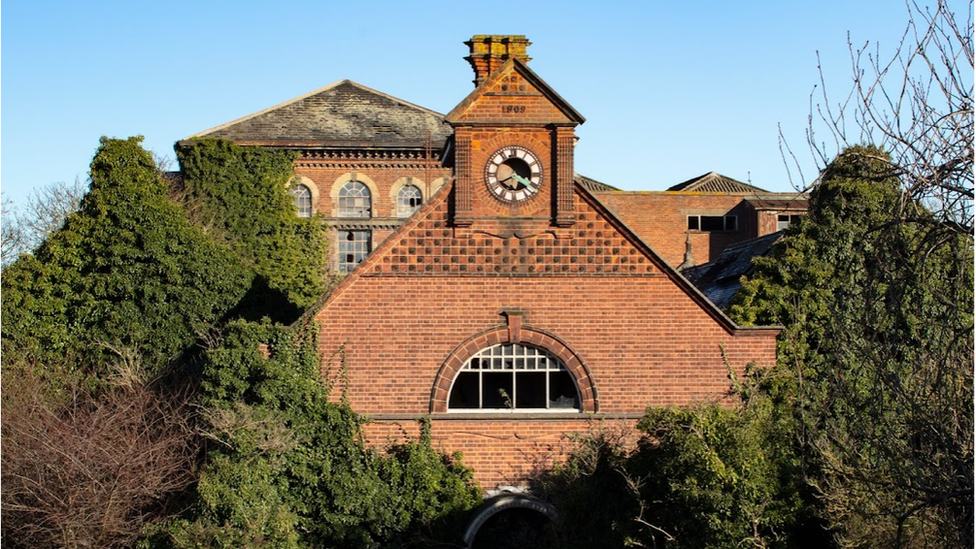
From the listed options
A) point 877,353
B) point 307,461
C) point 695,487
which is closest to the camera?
point 877,353

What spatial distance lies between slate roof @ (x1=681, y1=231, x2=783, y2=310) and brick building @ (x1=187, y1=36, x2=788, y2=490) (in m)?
7.51

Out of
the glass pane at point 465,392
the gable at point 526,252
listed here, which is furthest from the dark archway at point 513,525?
the gable at point 526,252

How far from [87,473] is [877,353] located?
1403cm

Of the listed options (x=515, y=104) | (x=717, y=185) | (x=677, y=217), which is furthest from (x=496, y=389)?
(x=717, y=185)

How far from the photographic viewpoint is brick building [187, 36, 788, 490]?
22.0 metres

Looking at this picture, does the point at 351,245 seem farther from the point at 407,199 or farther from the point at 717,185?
the point at 717,185

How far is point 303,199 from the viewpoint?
4475 centimetres

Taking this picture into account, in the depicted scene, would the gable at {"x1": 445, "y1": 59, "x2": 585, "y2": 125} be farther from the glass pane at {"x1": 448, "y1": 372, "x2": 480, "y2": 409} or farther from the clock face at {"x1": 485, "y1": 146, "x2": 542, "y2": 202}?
the glass pane at {"x1": 448, "y1": 372, "x2": 480, "y2": 409}

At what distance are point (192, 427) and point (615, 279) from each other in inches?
340

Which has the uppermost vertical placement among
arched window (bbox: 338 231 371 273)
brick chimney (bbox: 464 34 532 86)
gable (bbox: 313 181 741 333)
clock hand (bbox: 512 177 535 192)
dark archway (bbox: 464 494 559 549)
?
brick chimney (bbox: 464 34 532 86)

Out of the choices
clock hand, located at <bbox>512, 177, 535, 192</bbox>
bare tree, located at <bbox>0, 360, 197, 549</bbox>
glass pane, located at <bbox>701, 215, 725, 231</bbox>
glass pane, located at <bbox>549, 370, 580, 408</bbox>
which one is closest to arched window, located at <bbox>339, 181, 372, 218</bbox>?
glass pane, located at <bbox>701, 215, 725, 231</bbox>

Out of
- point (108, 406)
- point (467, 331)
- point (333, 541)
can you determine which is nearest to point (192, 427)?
point (108, 406)

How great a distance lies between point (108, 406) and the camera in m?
24.2

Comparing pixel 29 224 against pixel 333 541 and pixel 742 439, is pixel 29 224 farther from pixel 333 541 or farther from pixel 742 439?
pixel 742 439
